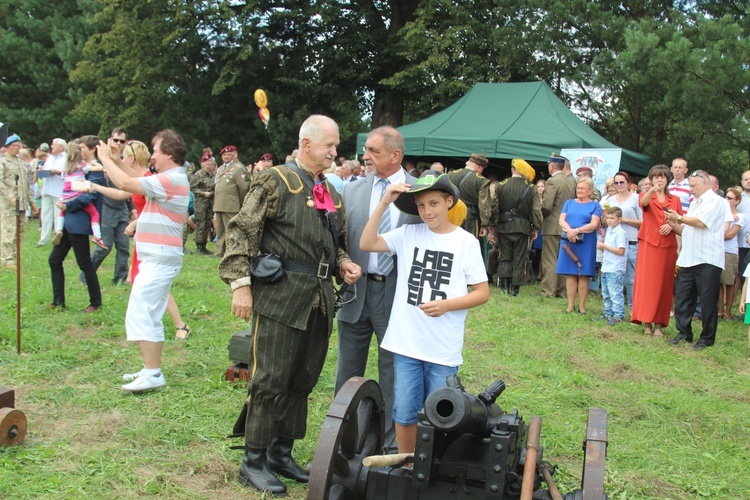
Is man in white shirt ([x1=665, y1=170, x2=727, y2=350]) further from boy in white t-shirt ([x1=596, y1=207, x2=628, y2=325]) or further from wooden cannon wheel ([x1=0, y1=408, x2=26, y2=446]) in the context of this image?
wooden cannon wheel ([x1=0, y1=408, x2=26, y2=446])

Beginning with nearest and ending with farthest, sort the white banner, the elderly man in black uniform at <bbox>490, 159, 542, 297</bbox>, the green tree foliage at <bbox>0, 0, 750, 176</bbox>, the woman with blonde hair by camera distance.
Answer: the woman with blonde hair, the elderly man in black uniform at <bbox>490, 159, 542, 297</bbox>, the white banner, the green tree foliage at <bbox>0, 0, 750, 176</bbox>

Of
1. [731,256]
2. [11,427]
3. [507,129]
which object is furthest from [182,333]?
[507,129]

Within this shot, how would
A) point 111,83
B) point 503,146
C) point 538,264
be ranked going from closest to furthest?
point 538,264 → point 503,146 → point 111,83

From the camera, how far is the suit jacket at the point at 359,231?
372cm

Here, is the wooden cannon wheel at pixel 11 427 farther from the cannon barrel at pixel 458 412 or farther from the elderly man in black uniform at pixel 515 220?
the elderly man in black uniform at pixel 515 220

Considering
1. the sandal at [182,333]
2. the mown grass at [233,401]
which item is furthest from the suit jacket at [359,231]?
the sandal at [182,333]

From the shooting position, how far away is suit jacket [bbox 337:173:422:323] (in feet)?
12.2

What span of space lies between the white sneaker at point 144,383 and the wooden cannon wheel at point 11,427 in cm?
96

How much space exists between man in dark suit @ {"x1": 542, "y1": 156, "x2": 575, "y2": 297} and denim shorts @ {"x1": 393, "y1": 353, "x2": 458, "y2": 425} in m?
6.89

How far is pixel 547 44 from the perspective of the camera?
740 inches

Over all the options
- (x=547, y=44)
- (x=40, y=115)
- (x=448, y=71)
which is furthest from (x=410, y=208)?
(x=40, y=115)

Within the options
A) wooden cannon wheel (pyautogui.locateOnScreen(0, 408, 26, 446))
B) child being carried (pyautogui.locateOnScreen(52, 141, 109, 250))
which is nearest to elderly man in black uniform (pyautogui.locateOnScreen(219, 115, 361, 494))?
wooden cannon wheel (pyautogui.locateOnScreen(0, 408, 26, 446))

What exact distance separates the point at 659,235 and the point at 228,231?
5.60 m

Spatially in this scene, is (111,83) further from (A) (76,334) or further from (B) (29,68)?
(A) (76,334)
